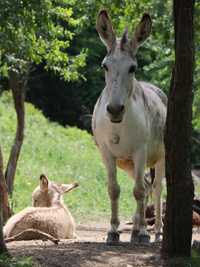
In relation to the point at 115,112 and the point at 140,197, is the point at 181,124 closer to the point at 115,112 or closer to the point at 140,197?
the point at 115,112

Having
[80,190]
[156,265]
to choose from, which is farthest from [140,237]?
[80,190]

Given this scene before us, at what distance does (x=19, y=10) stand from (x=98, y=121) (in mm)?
2427

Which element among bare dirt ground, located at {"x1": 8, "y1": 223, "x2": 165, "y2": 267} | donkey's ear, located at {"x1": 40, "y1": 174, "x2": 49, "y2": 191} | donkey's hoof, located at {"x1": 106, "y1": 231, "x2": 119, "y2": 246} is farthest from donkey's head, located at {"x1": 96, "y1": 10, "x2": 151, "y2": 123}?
donkey's ear, located at {"x1": 40, "y1": 174, "x2": 49, "y2": 191}

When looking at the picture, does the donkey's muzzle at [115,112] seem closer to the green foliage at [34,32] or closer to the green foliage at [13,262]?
the green foliage at [13,262]

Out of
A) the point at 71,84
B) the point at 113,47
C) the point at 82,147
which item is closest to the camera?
the point at 113,47

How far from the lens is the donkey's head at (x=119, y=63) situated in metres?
9.61

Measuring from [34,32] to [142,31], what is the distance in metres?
3.31

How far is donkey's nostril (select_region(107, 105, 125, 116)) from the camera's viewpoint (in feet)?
31.2

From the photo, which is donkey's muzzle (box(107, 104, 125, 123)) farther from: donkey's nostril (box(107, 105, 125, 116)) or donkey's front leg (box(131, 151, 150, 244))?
donkey's front leg (box(131, 151, 150, 244))

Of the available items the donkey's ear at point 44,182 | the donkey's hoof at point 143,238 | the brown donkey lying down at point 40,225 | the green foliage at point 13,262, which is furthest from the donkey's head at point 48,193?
the green foliage at point 13,262

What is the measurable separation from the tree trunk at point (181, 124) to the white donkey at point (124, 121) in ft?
5.76

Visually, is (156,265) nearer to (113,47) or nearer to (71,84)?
(113,47)

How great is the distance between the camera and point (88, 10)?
14.0m

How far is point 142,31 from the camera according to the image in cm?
1027
